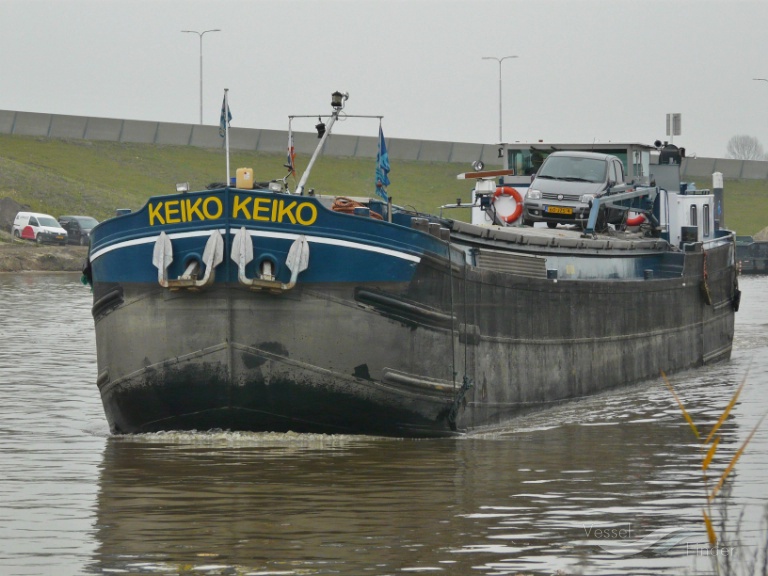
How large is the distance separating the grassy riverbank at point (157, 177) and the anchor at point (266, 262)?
149ft

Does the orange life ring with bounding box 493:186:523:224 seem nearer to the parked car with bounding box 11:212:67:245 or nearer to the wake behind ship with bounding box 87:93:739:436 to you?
the wake behind ship with bounding box 87:93:739:436

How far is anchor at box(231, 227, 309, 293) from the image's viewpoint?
1466 cm

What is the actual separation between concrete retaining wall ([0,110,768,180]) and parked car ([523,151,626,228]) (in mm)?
52038

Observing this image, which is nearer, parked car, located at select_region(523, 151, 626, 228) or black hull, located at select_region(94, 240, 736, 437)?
black hull, located at select_region(94, 240, 736, 437)

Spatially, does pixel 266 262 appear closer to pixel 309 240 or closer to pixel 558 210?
pixel 309 240

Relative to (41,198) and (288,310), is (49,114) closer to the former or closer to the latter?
(41,198)

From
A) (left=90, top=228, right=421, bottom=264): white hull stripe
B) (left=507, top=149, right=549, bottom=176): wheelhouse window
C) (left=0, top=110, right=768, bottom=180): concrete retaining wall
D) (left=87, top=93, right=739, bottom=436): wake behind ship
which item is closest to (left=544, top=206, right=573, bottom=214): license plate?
(left=507, top=149, right=549, bottom=176): wheelhouse window

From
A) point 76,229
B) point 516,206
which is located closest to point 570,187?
point 516,206

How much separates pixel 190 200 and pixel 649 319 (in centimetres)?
1059

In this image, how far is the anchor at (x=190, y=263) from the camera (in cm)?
1468

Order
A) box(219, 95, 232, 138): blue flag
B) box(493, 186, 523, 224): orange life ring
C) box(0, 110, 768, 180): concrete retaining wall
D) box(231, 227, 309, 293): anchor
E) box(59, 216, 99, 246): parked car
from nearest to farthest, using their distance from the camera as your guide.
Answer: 1. box(231, 227, 309, 293): anchor
2. box(219, 95, 232, 138): blue flag
3. box(493, 186, 523, 224): orange life ring
4. box(59, 216, 99, 246): parked car
5. box(0, 110, 768, 180): concrete retaining wall

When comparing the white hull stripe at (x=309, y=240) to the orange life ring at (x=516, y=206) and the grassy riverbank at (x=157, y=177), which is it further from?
the grassy riverbank at (x=157, y=177)

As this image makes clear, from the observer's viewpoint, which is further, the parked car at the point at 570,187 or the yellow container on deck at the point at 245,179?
the parked car at the point at 570,187

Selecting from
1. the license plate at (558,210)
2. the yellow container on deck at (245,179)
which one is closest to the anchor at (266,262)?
the yellow container on deck at (245,179)
